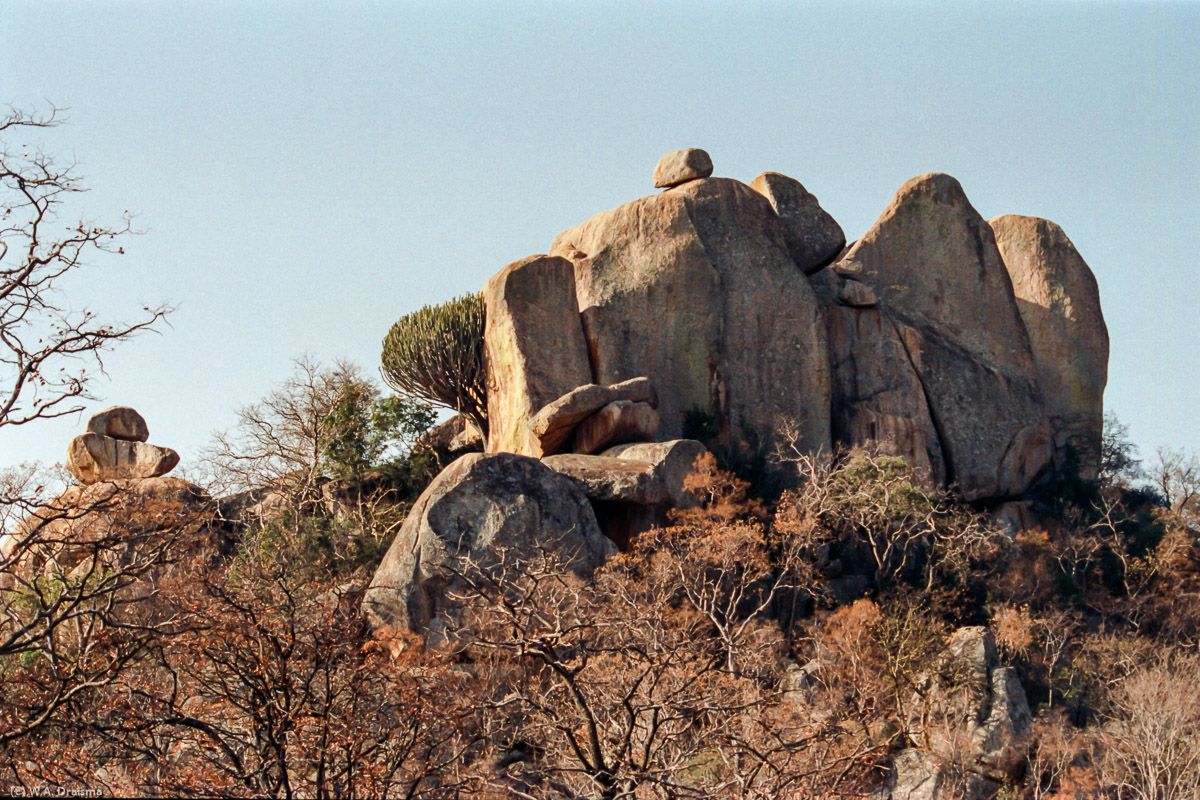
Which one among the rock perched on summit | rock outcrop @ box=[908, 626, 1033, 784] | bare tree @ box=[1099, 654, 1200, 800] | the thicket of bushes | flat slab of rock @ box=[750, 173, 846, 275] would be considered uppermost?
the rock perched on summit

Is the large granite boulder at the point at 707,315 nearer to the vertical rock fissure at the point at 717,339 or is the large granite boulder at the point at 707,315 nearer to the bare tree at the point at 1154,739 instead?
the vertical rock fissure at the point at 717,339

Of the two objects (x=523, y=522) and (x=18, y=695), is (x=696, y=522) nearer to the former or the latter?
(x=523, y=522)

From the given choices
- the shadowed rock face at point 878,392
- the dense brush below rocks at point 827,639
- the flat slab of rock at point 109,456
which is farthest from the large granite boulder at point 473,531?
the flat slab of rock at point 109,456

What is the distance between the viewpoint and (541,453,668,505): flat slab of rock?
23453 millimetres

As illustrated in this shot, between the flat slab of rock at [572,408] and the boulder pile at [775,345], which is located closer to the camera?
the flat slab of rock at [572,408]

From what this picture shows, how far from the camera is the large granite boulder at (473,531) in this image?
20.8 metres

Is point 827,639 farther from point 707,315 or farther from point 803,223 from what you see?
point 803,223

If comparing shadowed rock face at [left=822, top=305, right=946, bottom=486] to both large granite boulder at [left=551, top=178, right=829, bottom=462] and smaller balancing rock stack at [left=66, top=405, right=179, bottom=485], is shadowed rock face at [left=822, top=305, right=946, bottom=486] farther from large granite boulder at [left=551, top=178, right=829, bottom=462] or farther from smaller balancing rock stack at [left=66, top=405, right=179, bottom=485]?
smaller balancing rock stack at [left=66, top=405, right=179, bottom=485]

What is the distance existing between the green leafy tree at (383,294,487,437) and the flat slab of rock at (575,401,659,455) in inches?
135

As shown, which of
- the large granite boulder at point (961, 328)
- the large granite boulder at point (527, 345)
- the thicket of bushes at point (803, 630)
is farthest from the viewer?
the large granite boulder at point (961, 328)

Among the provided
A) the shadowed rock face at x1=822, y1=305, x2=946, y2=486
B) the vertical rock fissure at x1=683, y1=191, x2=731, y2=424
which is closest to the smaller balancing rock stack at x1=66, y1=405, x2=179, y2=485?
the vertical rock fissure at x1=683, y1=191, x2=731, y2=424

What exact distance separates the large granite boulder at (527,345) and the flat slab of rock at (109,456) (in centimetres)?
774

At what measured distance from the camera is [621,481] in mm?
23516

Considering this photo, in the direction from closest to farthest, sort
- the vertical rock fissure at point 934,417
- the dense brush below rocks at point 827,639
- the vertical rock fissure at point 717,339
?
the dense brush below rocks at point 827,639, the vertical rock fissure at point 717,339, the vertical rock fissure at point 934,417
